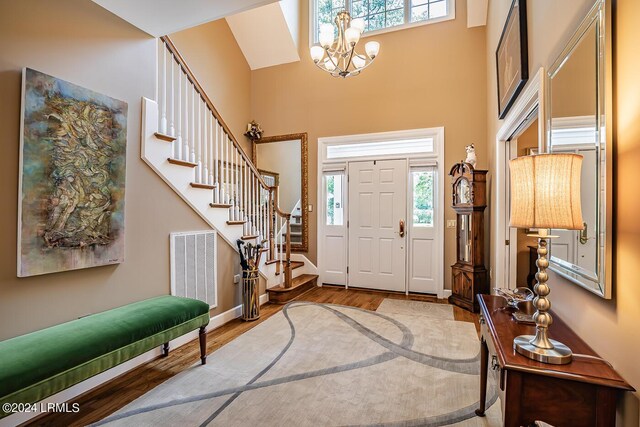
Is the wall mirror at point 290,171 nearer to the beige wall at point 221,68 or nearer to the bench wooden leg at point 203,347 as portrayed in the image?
the beige wall at point 221,68

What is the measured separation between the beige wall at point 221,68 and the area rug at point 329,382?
368cm

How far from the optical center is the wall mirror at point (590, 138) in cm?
121

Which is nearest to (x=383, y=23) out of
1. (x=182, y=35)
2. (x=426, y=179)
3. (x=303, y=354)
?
(x=426, y=179)

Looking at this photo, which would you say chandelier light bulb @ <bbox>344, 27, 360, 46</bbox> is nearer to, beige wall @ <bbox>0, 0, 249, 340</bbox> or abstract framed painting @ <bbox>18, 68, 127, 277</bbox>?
beige wall @ <bbox>0, 0, 249, 340</bbox>

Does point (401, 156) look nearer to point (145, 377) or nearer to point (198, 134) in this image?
point (198, 134)

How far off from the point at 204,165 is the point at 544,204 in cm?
319

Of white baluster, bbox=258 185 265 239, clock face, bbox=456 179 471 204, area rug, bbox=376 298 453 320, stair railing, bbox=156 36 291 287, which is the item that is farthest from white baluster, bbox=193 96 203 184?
clock face, bbox=456 179 471 204

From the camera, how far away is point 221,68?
5.26m

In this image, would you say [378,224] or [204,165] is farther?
[378,224]

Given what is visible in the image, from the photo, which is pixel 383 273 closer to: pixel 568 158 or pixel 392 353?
pixel 392 353

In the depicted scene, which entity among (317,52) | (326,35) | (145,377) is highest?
(326,35)

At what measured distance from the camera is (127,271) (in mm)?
2639

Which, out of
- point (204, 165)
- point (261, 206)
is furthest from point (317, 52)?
point (261, 206)

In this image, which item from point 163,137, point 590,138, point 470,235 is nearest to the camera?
point 590,138
